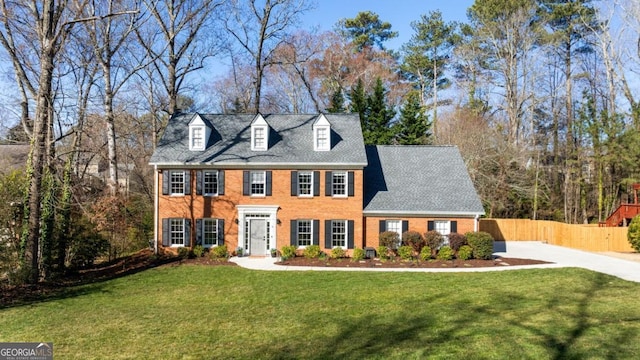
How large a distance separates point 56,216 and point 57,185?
1.39 meters

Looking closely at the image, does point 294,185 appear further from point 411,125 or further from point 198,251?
point 411,125

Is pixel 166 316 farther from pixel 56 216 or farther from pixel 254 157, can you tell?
pixel 254 157

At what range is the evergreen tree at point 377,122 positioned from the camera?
33.2m

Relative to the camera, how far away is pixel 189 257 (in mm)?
22062

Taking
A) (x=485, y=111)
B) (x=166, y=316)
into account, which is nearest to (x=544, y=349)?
(x=166, y=316)

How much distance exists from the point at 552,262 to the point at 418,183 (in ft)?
24.8

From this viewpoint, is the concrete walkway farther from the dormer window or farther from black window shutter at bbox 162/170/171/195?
the dormer window

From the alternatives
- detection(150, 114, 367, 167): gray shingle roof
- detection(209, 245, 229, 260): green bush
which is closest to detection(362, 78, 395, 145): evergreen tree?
detection(150, 114, 367, 167): gray shingle roof

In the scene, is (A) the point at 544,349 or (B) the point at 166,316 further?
(B) the point at 166,316

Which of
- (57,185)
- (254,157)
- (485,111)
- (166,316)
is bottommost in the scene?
(166,316)

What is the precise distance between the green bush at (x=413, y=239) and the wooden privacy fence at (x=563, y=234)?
41.6 feet

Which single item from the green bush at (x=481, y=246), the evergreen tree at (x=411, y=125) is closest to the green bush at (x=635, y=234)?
the green bush at (x=481, y=246)

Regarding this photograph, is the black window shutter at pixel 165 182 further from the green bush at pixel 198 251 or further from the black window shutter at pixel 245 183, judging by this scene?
the black window shutter at pixel 245 183

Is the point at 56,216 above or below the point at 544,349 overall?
above
